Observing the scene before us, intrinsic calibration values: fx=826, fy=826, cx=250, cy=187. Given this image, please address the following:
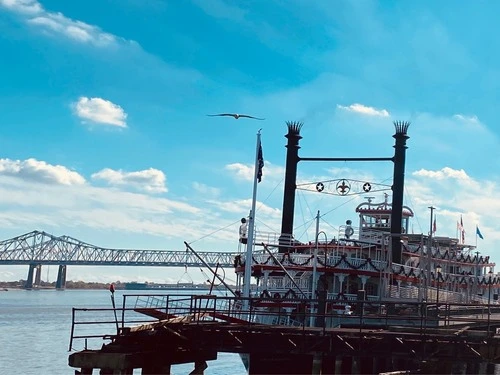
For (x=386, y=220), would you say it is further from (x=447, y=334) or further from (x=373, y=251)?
(x=447, y=334)

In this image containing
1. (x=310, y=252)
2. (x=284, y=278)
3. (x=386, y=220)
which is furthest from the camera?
(x=386, y=220)

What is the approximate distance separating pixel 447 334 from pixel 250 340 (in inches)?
205

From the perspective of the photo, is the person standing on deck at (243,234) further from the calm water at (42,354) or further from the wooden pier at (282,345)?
the wooden pier at (282,345)

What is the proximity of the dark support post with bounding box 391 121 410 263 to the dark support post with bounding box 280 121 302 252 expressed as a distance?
5777mm

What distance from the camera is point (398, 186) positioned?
47.3 meters

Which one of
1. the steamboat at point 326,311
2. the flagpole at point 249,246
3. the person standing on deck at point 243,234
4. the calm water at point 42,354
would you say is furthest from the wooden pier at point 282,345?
the calm water at point 42,354

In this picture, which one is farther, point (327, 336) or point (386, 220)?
point (386, 220)

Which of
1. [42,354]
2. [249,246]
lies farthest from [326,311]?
[42,354]

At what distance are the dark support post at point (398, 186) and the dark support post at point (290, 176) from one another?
5777 mm

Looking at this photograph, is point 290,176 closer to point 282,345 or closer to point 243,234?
point 243,234

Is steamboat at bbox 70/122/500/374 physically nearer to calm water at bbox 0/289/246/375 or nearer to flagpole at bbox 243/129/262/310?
flagpole at bbox 243/129/262/310

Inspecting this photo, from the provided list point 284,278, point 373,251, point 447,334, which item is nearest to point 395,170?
point 373,251

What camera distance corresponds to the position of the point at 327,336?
846 inches

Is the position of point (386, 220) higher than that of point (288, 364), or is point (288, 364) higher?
point (386, 220)
